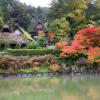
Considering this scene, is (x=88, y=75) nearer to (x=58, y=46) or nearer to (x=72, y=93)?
(x=58, y=46)

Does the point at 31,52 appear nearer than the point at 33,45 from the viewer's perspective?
Yes

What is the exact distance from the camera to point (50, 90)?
24469mm

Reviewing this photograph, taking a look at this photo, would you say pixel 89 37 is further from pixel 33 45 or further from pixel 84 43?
pixel 33 45

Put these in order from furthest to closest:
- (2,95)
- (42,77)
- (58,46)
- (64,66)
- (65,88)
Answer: (58,46)
(64,66)
(42,77)
(65,88)
(2,95)

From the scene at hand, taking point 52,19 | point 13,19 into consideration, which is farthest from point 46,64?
point 13,19

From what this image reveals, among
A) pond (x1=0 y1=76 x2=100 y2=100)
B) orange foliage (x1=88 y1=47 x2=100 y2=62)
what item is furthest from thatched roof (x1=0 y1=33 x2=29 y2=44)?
pond (x1=0 y1=76 x2=100 y2=100)

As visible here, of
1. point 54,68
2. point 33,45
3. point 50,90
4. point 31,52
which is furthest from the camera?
point 33,45

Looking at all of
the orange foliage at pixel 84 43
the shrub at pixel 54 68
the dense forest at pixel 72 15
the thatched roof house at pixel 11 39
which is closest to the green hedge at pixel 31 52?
the orange foliage at pixel 84 43

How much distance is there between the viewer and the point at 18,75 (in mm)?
34250

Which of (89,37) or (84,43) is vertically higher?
(89,37)

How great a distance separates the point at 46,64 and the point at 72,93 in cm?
1461

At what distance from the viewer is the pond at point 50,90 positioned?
834 inches

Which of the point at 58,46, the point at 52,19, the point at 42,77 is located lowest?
the point at 42,77

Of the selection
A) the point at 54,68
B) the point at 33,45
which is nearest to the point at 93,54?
the point at 54,68
